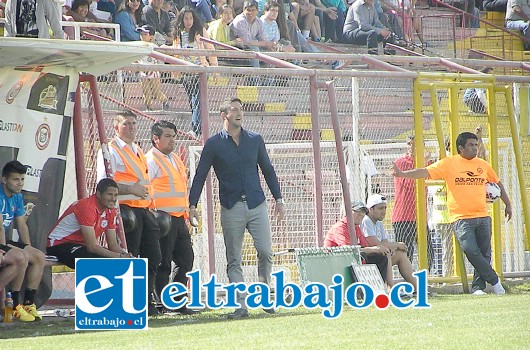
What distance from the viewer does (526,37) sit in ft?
89.1

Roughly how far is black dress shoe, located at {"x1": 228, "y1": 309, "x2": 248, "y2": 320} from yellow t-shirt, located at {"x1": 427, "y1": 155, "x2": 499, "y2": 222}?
12.6ft

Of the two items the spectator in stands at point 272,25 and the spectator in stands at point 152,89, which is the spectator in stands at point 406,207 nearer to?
the spectator in stands at point 152,89

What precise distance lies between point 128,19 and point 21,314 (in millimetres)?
8501

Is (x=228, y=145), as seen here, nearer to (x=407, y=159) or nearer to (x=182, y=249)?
(x=182, y=249)

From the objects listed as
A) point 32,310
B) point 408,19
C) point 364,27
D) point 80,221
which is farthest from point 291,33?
point 32,310

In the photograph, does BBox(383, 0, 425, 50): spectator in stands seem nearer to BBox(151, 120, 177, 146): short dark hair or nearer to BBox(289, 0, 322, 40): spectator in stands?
BBox(289, 0, 322, 40): spectator in stands

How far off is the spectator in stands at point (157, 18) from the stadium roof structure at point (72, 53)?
7173mm

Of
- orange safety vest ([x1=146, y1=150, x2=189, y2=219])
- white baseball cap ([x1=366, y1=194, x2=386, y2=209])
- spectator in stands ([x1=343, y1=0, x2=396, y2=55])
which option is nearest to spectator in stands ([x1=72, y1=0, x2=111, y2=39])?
white baseball cap ([x1=366, y1=194, x2=386, y2=209])

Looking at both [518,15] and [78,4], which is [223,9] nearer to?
[78,4]

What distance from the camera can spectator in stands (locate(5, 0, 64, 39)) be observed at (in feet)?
39.0

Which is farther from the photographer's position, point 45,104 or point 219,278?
point 219,278

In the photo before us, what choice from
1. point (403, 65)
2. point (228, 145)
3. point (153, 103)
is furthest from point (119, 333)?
point (403, 65)

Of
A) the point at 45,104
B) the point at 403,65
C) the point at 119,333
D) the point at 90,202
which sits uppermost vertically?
the point at 403,65

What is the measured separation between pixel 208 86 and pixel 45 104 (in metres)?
2.42
